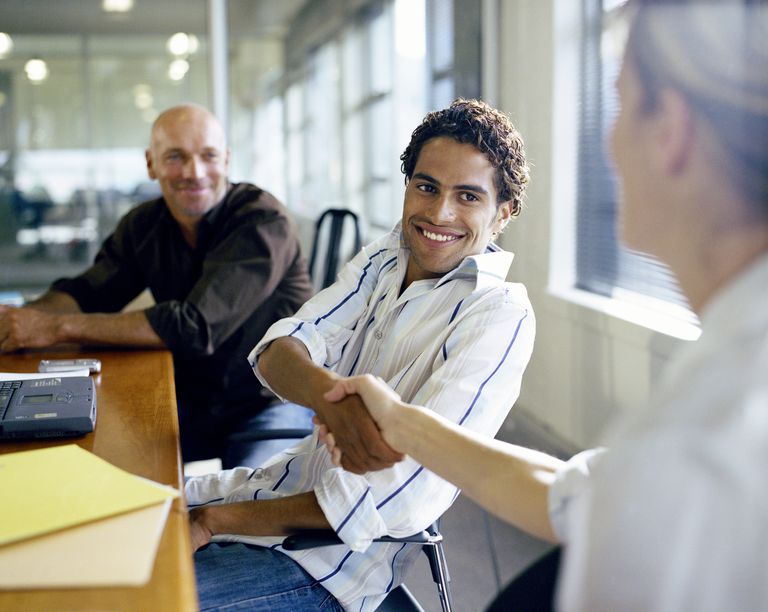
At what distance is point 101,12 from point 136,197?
936 millimetres

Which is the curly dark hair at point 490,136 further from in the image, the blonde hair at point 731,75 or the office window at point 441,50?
the office window at point 441,50

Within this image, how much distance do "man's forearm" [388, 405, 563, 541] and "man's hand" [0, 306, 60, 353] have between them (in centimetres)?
129

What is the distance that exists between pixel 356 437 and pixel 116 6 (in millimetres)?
3718

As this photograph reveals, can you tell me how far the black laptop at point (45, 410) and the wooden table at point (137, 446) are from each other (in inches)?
0.7

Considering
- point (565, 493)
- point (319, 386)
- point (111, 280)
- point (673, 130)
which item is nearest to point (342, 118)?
point (111, 280)

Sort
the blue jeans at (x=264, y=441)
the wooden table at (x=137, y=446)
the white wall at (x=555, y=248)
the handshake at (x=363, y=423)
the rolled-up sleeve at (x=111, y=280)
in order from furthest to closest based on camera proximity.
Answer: the white wall at (x=555, y=248) → the rolled-up sleeve at (x=111, y=280) → the blue jeans at (x=264, y=441) → the handshake at (x=363, y=423) → the wooden table at (x=137, y=446)

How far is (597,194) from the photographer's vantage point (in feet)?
10.7

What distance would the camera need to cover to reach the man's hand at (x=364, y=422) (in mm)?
1187

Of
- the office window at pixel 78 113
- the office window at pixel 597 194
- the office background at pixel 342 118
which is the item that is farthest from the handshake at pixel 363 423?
the office window at pixel 78 113

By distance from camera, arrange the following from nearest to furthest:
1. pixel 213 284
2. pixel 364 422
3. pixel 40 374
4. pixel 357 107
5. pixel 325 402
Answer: pixel 364 422 → pixel 325 402 → pixel 40 374 → pixel 213 284 → pixel 357 107

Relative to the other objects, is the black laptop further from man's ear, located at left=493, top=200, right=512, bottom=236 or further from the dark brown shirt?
man's ear, located at left=493, top=200, right=512, bottom=236

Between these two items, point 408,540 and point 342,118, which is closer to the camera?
point 408,540

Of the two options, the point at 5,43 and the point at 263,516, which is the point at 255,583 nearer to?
the point at 263,516

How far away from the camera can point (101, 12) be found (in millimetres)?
4242
